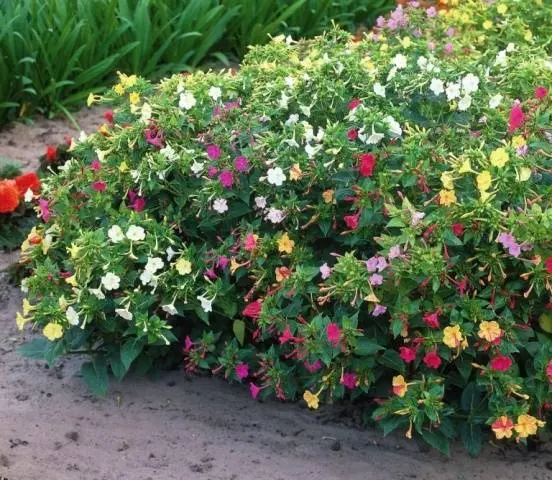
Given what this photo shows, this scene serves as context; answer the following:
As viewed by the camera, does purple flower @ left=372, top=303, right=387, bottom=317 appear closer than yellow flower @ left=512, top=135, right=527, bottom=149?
Yes

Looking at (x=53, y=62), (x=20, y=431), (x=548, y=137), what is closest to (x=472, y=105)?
(x=548, y=137)

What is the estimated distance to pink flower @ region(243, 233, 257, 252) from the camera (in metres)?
2.92

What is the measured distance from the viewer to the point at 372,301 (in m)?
2.71

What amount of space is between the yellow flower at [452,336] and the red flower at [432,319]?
31 mm

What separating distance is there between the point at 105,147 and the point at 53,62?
Result: 175cm

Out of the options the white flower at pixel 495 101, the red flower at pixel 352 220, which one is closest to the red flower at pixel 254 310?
the red flower at pixel 352 220

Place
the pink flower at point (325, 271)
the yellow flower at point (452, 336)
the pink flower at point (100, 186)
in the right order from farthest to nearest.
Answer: the pink flower at point (100, 186)
the pink flower at point (325, 271)
the yellow flower at point (452, 336)

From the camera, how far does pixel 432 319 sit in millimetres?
2633

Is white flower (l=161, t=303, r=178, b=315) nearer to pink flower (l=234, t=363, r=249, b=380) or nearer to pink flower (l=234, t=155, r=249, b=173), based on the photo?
pink flower (l=234, t=363, r=249, b=380)

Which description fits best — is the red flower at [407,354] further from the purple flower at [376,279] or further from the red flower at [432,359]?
the purple flower at [376,279]

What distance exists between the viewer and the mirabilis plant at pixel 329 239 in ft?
8.83

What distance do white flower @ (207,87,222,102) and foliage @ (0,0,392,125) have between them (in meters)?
1.83

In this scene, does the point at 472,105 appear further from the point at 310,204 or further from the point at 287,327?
the point at 287,327

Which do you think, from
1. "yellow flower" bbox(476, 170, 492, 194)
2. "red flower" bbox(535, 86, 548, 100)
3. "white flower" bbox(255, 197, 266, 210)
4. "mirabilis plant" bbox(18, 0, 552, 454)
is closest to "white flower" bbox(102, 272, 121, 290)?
"mirabilis plant" bbox(18, 0, 552, 454)
